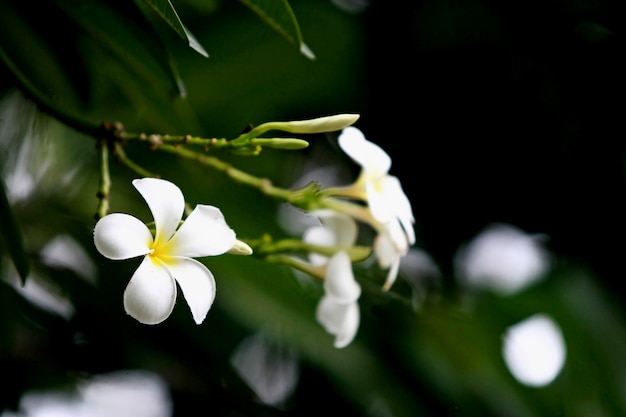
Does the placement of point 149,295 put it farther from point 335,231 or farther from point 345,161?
point 345,161

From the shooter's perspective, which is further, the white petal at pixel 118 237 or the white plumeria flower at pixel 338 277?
the white plumeria flower at pixel 338 277

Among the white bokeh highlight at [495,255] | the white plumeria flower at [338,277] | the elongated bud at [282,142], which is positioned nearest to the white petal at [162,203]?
the elongated bud at [282,142]

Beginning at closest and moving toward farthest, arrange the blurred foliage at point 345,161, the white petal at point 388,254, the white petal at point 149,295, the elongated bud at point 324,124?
1. the white petal at point 149,295
2. the elongated bud at point 324,124
3. the white petal at point 388,254
4. the blurred foliage at point 345,161

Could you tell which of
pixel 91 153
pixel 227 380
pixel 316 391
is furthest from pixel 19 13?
pixel 316 391

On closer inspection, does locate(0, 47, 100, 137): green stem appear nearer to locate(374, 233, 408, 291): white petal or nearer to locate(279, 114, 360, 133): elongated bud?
locate(279, 114, 360, 133): elongated bud

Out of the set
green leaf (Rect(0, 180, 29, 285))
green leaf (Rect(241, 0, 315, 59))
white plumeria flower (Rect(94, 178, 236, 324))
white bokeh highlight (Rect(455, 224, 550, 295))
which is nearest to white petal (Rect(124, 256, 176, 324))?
white plumeria flower (Rect(94, 178, 236, 324))

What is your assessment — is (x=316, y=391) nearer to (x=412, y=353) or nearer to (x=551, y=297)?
(x=412, y=353)

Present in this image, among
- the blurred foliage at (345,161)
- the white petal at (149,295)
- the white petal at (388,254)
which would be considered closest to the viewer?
the white petal at (149,295)

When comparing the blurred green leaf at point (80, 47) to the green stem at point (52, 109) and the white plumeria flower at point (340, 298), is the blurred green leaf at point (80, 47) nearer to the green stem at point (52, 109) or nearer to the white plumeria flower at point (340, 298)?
the green stem at point (52, 109)
